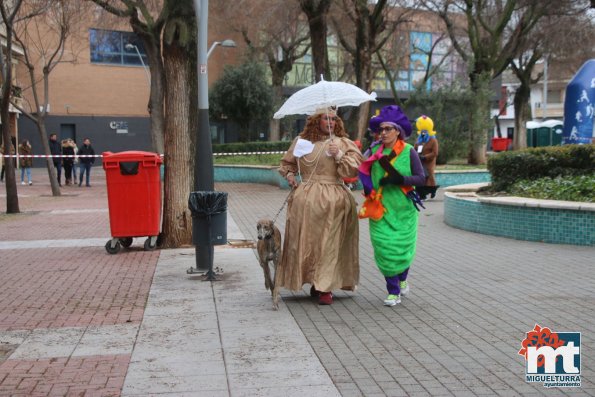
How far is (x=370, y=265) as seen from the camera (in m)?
9.19

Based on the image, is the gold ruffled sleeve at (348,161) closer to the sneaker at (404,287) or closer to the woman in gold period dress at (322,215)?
the woman in gold period dress at (322,215)

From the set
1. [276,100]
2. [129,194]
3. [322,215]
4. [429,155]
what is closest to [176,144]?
[129,194]

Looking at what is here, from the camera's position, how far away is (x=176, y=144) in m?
10.7

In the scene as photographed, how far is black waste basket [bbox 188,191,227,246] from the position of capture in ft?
26.7

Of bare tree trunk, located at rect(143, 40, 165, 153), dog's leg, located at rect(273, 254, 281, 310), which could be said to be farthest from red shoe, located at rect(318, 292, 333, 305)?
bare tree trunk, located at rect(143, 40, 165, 153)

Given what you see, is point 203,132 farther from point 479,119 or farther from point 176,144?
point 479,119

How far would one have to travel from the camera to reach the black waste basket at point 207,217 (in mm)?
8133

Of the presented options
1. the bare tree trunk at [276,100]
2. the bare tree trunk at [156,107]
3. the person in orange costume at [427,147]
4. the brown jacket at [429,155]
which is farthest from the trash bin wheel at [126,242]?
the bare tree trunk at [276,100]

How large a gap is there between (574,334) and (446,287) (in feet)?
7.29

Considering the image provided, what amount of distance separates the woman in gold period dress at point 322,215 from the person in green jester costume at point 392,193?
0.23 meters

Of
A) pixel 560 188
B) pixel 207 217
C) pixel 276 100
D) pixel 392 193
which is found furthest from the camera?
pixel 276 100

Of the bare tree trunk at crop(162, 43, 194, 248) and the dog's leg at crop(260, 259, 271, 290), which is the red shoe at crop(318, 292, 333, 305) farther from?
the bare tree trunk at crop(162, 43, 194, 248)

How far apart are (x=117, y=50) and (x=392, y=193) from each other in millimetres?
39757

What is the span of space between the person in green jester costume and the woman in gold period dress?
23 centimetres
